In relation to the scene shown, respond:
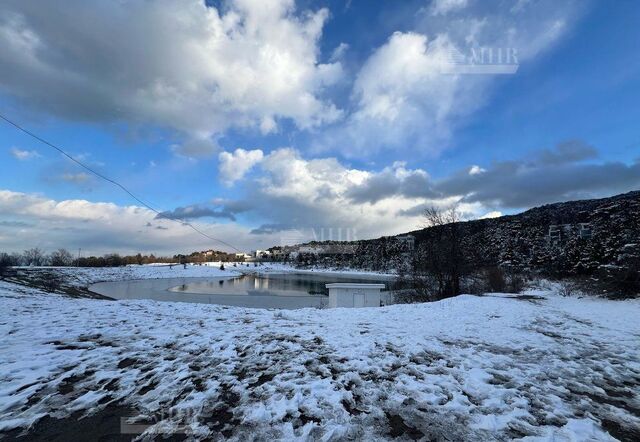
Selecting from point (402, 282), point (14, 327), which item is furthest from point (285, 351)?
point (402, 282)

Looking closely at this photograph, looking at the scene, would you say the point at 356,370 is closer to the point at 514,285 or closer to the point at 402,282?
the point at 514,285

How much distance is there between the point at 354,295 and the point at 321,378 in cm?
1676

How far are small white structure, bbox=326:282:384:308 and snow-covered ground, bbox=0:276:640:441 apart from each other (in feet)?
39.0

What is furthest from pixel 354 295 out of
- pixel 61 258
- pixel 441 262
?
pixel 61 258

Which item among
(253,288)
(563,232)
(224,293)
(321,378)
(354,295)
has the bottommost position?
(253,288)

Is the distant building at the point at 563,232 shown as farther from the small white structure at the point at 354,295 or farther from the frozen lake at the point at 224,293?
the small white structure at the point at 354,295

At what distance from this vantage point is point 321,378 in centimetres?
506

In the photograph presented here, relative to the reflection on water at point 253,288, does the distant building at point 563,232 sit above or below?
above

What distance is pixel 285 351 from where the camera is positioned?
6.57 meters

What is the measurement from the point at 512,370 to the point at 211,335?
666 cm

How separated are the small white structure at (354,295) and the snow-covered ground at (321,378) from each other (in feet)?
39.0

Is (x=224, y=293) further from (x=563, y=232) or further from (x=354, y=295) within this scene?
(x=563, y=232)

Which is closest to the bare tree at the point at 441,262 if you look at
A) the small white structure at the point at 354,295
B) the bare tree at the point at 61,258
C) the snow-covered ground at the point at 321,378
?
the small white structure at the point at 354,295

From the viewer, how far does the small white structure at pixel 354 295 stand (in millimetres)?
21141
